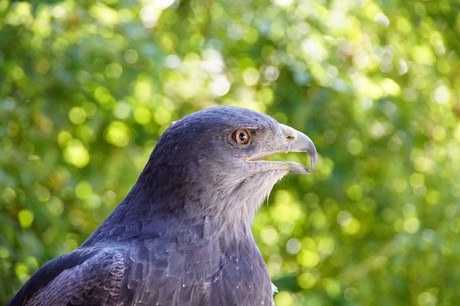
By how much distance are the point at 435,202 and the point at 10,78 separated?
3157mm

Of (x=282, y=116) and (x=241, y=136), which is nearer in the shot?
(x=241, y=136)

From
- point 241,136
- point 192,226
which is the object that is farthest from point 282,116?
point 192,226

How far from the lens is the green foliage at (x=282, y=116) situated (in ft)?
22.9

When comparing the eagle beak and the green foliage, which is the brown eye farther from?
the green foliage

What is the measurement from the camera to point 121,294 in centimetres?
434

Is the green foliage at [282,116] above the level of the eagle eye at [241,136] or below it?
below

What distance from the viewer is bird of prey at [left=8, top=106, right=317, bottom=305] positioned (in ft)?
14.5

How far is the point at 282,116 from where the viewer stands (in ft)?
25.3

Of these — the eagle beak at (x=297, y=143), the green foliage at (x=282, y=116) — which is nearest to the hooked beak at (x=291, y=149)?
the eagle beak at (x=297, y=143)

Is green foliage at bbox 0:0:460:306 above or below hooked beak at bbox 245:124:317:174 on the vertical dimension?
below

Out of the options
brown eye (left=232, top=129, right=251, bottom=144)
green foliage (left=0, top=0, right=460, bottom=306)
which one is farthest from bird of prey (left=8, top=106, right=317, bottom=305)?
green foliage (left=0, top=0, right=460, bottom=306)

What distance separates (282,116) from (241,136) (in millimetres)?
2892

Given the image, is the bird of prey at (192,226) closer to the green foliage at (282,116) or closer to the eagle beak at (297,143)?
the eagle beak at (297,143)

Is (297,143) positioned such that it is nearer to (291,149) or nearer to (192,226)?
(291,149)
